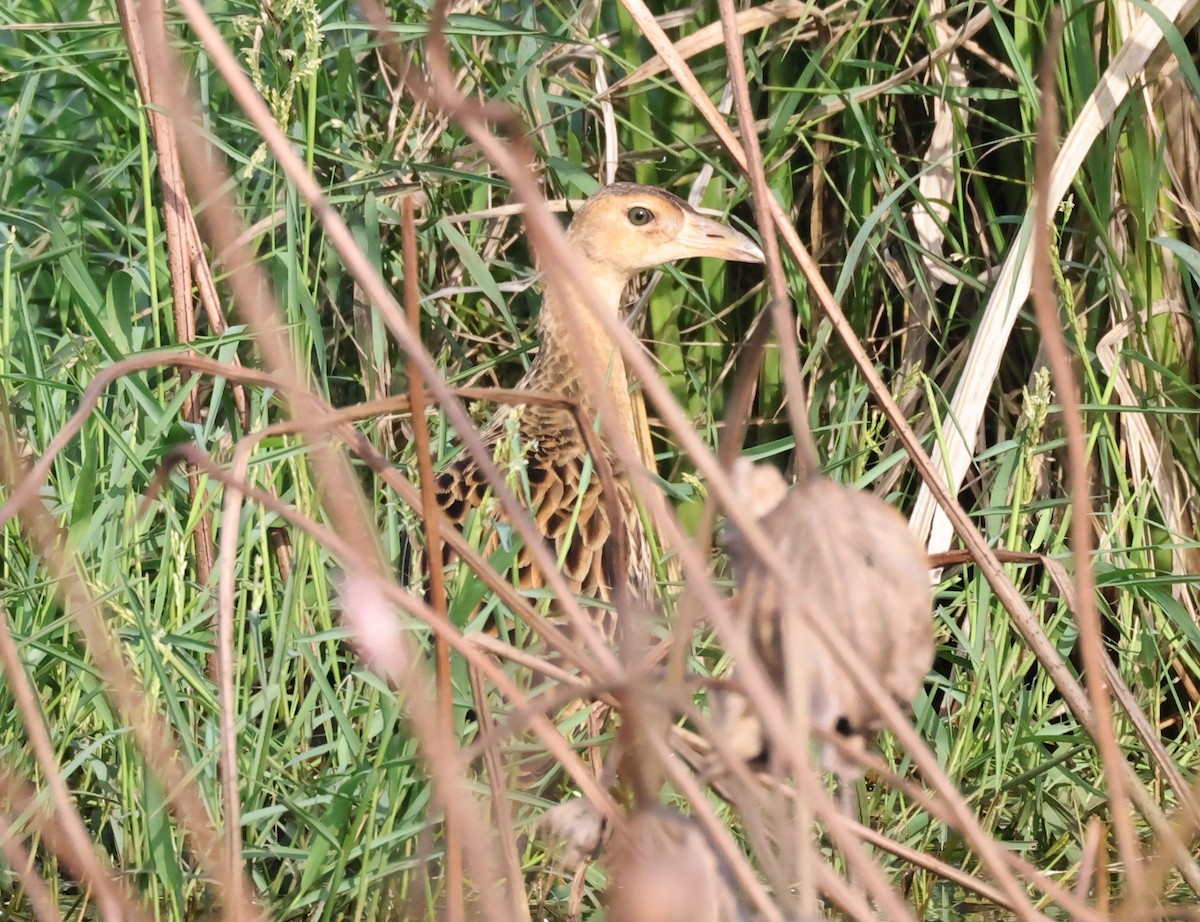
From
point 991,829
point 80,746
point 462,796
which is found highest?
point 462,796

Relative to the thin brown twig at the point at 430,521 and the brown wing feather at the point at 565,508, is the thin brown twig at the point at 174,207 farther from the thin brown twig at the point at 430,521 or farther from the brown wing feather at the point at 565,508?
the thin brown twig at the point at 430,521

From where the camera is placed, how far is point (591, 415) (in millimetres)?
3348

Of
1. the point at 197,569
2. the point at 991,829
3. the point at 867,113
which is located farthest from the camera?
the point at 867,113

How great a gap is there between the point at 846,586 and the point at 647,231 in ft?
8.44

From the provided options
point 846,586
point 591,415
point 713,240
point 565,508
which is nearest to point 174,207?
point 565,508

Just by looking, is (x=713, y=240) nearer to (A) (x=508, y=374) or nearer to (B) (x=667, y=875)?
(A) (x=508, y=374)

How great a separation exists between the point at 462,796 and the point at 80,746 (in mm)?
1426

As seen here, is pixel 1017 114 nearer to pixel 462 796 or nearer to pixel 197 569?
pixel 197 569

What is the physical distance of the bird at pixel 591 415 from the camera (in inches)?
110

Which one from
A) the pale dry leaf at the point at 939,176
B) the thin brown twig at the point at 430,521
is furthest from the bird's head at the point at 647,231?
the thin brown twig at the point at 430,521

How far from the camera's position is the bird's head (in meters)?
3.29

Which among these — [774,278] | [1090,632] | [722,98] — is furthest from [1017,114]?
[1090,632]

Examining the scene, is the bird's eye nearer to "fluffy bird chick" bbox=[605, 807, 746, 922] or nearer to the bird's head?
the bird's head

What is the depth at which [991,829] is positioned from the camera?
90.0 inches
